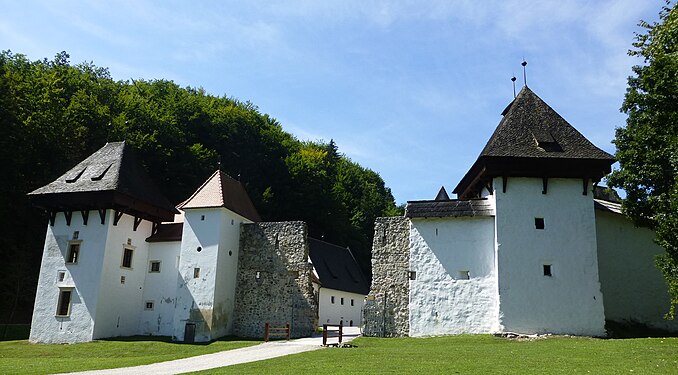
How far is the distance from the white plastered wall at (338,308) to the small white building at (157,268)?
9326 mm

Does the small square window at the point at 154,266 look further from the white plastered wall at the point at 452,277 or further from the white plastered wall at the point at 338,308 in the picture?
the white plastered wall at the point at 452,277

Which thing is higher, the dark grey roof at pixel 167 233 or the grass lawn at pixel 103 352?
the dark grey roof at pixel 167 233

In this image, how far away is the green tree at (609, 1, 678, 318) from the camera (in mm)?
18484

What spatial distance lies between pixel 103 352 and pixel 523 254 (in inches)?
668

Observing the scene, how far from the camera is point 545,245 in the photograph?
22203 millimetres

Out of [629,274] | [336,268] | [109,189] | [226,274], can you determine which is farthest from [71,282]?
[629,274]

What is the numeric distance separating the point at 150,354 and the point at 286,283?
7.19m

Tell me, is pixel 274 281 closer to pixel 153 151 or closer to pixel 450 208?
pixel 450 208

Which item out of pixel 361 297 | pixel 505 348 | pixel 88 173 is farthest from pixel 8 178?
pixel 505 348

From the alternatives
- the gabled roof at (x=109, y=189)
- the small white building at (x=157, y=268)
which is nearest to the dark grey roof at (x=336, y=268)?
the small white building at (x=157, y=268)

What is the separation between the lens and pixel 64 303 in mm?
26594

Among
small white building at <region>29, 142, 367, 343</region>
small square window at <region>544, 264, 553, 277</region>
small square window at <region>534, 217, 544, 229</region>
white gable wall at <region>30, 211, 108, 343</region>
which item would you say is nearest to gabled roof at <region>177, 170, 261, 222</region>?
small white building at <region>29, 142, 367, 343</region>

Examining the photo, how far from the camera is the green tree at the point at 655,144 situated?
18.5 meters

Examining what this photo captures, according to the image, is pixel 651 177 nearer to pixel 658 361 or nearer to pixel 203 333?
pixel 658 361
